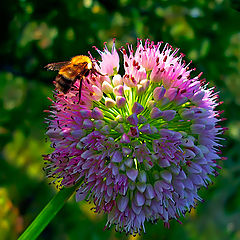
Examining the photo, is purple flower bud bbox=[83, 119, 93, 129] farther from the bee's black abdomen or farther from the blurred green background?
the blurred green background

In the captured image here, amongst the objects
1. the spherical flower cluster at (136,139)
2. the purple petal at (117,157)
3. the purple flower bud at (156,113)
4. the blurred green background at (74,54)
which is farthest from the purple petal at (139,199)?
the blurred green background at (74,54)

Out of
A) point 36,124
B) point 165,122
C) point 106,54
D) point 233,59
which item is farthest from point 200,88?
point 36,124

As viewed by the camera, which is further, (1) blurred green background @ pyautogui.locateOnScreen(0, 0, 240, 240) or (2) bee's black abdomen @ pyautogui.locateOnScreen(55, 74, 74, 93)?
(1) blurred green background @ pyautogui.locateOnScreen(0, 0, 240, 240)

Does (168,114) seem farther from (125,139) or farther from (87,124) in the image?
(87,124)

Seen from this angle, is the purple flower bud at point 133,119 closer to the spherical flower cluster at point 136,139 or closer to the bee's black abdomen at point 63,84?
the spherical flower cluster at point 136,139

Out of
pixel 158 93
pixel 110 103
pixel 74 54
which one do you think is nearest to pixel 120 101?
pixel 110 103

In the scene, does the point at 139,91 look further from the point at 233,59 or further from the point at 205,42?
the point at 233,59

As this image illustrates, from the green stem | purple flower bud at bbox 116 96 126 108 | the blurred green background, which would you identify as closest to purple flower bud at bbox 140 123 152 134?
purple flower bud at bbox 116 96 126 108
